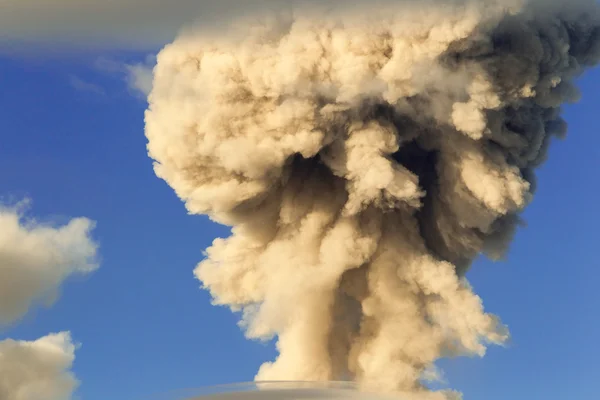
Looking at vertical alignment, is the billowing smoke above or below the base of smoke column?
above

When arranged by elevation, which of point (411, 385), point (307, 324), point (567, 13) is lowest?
point (411, 385)

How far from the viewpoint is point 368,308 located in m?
26.6

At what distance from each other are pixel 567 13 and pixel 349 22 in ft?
21.6

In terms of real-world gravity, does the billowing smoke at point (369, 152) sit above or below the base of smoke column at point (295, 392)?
above

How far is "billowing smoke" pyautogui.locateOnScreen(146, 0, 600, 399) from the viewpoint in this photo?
24641mm

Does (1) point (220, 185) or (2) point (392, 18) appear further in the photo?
(1) point (220, 185)

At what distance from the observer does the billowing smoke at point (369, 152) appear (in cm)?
2464

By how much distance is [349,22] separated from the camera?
80.3ft

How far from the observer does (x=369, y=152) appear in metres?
25.0

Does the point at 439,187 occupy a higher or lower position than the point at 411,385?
higher

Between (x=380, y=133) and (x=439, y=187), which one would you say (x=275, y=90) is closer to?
(x=380, y=133)

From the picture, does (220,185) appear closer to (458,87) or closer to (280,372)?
(280,372)

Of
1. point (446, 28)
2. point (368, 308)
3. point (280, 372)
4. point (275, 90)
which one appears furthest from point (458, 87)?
point (280, 372)

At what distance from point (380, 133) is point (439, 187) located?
2.99 metres
